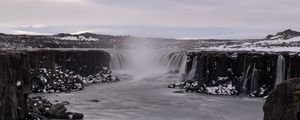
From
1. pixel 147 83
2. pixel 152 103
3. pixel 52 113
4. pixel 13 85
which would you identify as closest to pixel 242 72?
pixel 147 83

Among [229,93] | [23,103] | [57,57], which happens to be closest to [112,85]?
[57,57]

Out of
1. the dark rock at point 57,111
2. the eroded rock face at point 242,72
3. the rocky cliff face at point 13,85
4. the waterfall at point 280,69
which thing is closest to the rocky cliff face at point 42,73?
the rocky cliff face at point 13,85

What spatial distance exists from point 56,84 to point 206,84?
42.5 feet

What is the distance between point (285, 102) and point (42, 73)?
3540cm

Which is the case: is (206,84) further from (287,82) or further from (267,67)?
(287,82)

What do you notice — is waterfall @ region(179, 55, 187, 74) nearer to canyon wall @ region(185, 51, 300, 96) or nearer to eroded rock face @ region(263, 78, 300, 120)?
canyon wall @ region(185, 51, 300, 96)

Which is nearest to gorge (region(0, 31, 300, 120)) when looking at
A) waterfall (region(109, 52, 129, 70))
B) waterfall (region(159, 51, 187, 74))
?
waterfall (region(159, 51, 187, 74))

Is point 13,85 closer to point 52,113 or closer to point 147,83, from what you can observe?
point 52,113

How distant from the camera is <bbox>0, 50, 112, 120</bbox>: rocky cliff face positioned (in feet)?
88.4

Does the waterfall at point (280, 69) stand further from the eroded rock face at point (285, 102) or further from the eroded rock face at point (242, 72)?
the eroded rock face at point (285, 102)

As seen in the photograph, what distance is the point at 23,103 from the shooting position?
28875 mm

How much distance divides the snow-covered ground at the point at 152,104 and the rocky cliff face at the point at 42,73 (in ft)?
8.20

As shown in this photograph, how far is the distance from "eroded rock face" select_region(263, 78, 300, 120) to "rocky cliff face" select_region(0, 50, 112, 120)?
12.9 meters

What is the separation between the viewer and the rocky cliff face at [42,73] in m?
26.9
